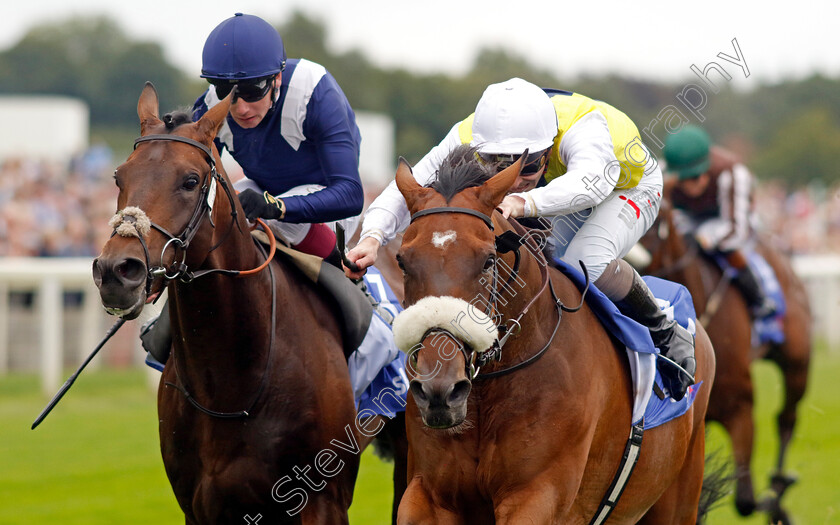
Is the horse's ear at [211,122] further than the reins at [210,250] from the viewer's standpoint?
Yes

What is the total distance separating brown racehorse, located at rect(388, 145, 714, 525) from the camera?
9.78ft

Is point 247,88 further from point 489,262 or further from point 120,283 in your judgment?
point 489,262

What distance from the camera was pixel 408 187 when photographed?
3359mm

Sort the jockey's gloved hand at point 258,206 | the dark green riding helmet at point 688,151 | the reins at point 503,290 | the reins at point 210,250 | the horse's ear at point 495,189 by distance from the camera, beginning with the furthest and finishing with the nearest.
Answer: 1. the dark green riding helmet at point 688,151
2. the jockey's gloved hand at point 258,206
3. the reins at point 210,250
4. the horse's ear at point 495,189
5. the reins at point 503,290

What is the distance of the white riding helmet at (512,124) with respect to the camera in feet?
12.0

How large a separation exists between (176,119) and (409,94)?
43.2 m

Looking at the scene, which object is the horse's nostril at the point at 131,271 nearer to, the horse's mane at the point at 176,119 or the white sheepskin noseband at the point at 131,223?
Answer: the white sheepskin noseband at the point at 131,223

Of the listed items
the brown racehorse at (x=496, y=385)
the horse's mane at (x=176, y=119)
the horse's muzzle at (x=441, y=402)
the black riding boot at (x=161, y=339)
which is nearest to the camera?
the horse's muzzle at (x=441, y=402)

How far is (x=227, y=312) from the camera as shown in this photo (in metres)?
3.88

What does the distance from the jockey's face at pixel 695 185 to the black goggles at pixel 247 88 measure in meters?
4.41

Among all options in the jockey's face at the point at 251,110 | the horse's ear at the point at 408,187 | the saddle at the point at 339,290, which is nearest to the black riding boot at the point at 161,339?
the saddle at the point at 339,290

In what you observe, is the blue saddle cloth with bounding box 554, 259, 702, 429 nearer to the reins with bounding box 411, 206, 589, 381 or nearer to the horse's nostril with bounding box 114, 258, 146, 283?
the reins with bounding box 411, 206, 589, 381

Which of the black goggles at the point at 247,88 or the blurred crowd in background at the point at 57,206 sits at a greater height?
the black goggles at the point at 247,88

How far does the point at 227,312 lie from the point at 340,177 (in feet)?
2.47
